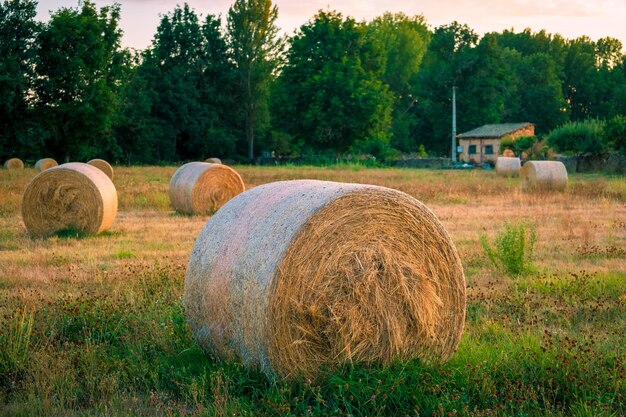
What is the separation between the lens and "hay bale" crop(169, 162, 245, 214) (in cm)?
1761

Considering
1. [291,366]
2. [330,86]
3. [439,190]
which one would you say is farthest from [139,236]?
[330,86]

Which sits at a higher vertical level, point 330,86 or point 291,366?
point 330,86

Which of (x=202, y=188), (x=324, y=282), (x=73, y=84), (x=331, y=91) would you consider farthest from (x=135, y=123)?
(x=324, y=282)

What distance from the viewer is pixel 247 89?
69.2 metres

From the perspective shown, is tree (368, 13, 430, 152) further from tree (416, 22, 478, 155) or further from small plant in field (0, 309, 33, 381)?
small plant in field (0, 309, 33, 381)

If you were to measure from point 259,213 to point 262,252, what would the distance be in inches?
18.9

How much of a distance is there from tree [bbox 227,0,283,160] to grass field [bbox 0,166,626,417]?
58592 millimetres

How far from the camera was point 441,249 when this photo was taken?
21.3 feet

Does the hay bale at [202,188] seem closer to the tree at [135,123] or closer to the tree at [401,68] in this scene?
the tree at [135,123]

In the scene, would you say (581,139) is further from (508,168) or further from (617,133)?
(508,168)

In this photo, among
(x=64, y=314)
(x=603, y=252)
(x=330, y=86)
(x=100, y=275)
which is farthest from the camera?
(x=330, y=86)

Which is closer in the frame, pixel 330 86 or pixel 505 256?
pixel 505 256

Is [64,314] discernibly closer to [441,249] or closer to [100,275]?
[100,275]

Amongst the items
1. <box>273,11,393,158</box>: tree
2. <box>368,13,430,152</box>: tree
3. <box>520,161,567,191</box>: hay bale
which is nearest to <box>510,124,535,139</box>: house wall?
<box>273,11,393,158</box>: tree
